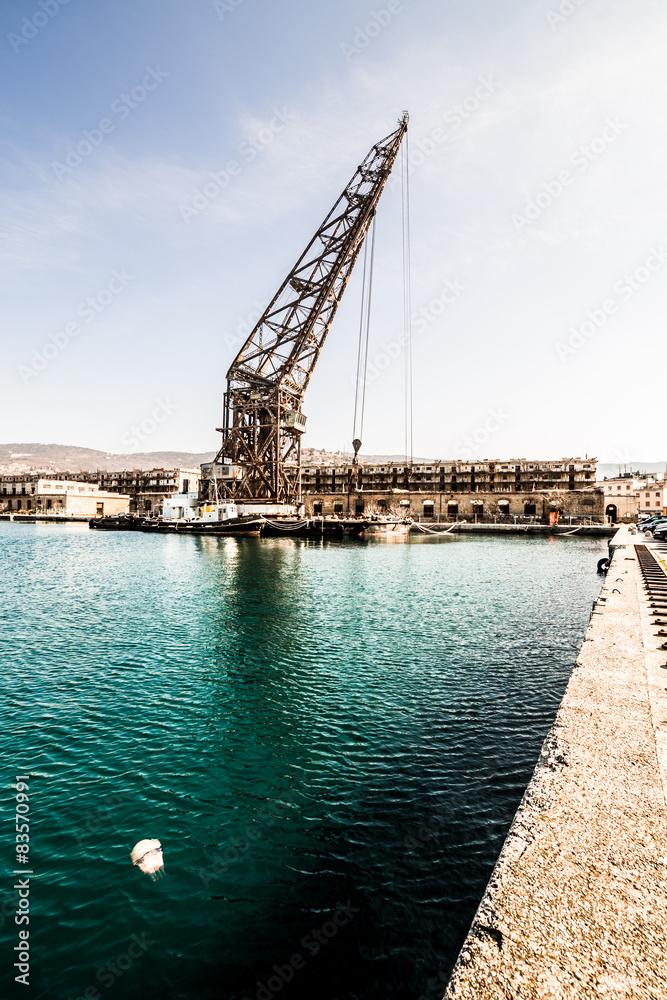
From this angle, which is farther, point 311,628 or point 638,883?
point 311,628

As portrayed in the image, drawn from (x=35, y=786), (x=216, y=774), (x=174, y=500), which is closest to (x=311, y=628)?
(x=216, y=774)

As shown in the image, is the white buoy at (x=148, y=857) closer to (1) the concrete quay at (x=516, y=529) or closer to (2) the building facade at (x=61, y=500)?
(1) the concrete quay at (x=516, y=529)

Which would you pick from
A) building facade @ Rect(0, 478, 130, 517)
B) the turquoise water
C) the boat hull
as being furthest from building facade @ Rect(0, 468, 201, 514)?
the turquoise water

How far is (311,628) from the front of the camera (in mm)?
13500

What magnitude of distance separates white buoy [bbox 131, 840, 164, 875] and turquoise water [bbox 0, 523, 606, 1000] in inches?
3.0

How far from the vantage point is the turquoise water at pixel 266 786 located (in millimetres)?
3908

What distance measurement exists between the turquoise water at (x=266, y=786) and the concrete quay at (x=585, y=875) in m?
1.43

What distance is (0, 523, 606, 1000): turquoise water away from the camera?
3.91m

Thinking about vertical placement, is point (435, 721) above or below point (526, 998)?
below

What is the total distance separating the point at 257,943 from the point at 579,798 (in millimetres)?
2660

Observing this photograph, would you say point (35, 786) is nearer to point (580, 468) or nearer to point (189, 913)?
point (189, 913)

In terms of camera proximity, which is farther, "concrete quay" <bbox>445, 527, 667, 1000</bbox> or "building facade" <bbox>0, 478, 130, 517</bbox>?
"building facade" <bbox>0, 478, 130, 517</bbox>

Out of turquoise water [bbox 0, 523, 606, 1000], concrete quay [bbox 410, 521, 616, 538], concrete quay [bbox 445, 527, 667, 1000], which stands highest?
concrete quay [bbox 445, 527, 667, 1000]

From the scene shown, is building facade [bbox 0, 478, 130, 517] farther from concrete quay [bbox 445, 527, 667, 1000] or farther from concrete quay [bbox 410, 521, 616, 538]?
concrete quay [bbox 445, 527, 667, 1000]
